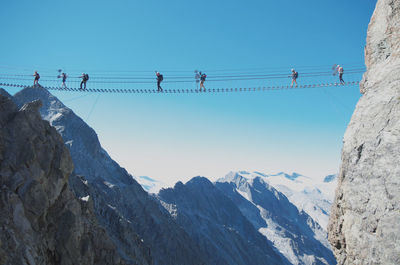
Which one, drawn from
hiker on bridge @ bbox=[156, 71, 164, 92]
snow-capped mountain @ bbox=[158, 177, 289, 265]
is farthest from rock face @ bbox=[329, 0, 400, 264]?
snow-capped mountain @ bbox=[158, 177, 289, 265]

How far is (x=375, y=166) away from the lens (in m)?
14.8

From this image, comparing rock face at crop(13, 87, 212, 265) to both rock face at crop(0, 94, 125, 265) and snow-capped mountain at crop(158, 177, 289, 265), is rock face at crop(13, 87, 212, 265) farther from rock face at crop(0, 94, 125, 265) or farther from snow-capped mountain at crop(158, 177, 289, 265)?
rock face at crop(0, 94, 125, 265)

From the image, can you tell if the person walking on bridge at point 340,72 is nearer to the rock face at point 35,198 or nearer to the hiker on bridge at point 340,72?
the hiker on bridge at point 340,72

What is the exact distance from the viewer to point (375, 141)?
50.1 feet

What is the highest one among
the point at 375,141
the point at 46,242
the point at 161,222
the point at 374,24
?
the point at 374,24

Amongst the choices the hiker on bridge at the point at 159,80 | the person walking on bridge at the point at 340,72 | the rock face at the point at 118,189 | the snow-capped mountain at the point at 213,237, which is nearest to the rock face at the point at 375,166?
the person walking on bridge at the point at 340,72

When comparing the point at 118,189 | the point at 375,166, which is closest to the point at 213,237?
the point at 118,189

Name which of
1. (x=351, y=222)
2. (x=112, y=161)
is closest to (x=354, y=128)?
(x=351, y=222)

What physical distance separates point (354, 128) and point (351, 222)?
5.15 m

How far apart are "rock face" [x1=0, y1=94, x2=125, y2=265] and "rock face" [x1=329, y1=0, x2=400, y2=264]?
21.3 m

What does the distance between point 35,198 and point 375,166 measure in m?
26.1

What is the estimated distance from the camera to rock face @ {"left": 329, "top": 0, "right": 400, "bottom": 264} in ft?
44.6

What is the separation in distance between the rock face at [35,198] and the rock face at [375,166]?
69.8 ft

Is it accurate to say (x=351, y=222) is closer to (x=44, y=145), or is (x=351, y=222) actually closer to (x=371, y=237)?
(x=371, y=237)
